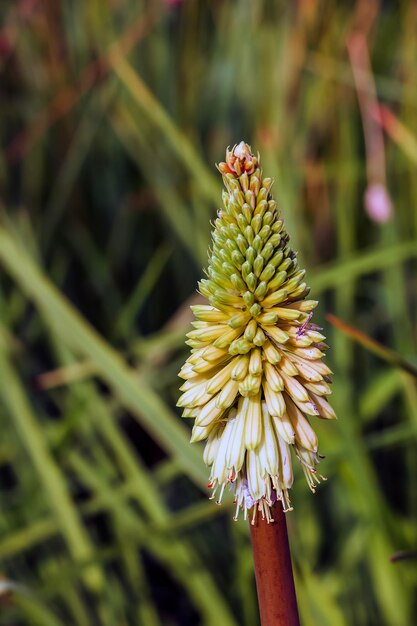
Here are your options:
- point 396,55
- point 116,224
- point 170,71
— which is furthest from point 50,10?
point 396,55

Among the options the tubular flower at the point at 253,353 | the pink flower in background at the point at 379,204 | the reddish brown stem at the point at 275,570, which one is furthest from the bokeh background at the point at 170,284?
the reddish brown stem at the point at 275,570

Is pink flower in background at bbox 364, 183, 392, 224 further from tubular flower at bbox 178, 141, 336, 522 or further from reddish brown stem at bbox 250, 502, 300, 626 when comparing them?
reddish brown stem at bbox 250, 502, 300, 626

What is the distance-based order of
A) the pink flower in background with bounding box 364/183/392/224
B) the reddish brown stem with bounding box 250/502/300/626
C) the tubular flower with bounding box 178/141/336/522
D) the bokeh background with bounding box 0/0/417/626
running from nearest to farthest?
1. the reddish brown stem with bounding box 250/502/300/626
2. the tubular flower with bounding box 178/141/336/522
3. the bokeh background with bounding box 0/0/417/626
4. the pink flower in background with bounding box 364/183/392/224

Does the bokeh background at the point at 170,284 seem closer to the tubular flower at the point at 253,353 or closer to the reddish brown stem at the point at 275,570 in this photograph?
the tubular flower at the point at 253,353

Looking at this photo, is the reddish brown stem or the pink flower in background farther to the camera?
the pink flower in background

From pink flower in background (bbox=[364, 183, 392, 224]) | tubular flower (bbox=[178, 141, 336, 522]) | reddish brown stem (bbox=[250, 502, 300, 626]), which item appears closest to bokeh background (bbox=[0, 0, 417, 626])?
pink flower in background (bbox=[364, 183, 392, 224])

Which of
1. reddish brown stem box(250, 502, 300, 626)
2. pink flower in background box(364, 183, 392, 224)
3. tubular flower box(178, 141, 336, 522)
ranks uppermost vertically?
pink flower in background box(364, 183, 392, 224)

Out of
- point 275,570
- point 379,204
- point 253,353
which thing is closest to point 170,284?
point 379,204
